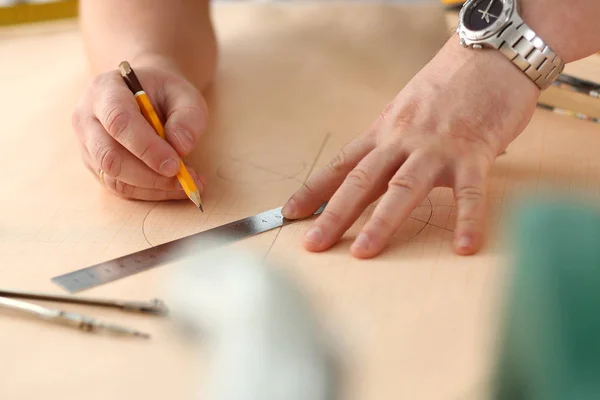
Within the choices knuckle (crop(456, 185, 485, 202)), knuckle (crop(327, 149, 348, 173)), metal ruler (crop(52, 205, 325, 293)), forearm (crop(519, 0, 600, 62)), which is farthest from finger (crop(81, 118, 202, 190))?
forearm (crop(519, 0, 600, 62))

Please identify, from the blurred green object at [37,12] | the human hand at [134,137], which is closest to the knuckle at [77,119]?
the human hand at [134,137]

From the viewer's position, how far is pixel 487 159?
35.8 inches

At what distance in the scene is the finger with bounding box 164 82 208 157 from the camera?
0.99 metres

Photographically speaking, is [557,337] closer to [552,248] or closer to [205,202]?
[552,248]

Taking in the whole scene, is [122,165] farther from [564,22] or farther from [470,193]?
[564,22]

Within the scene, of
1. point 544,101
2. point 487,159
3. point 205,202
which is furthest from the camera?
point 544,101

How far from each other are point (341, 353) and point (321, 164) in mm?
451

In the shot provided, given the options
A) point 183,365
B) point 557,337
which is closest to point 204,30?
point 183,365

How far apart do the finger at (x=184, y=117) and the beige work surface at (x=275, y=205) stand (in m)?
0.09

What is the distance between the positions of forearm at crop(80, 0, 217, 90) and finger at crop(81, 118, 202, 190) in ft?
0.68

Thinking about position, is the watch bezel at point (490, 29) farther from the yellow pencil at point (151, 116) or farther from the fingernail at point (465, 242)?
the yellow pencil at point (151, 116)

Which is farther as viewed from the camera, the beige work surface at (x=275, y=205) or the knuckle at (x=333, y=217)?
the knuckle at (x=333, y=217)

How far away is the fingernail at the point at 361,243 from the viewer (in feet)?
2.79

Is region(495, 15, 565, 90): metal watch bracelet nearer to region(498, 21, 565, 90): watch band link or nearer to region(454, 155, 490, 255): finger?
region(498, 21, 565, 90): watch band link
